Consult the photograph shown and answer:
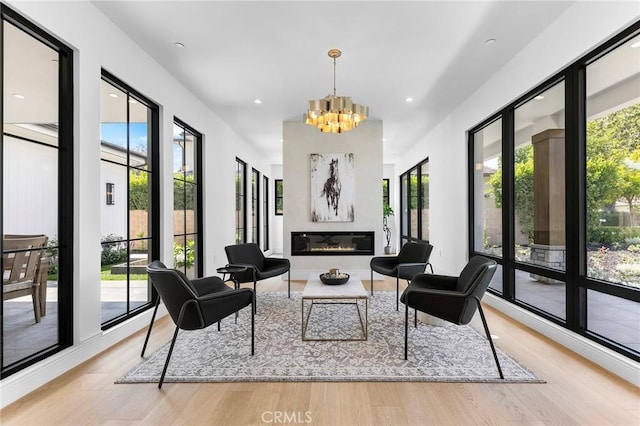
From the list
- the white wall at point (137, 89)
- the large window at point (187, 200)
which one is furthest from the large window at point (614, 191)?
the large window at point (187, 200)

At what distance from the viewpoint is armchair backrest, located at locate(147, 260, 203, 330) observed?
216 centimetres

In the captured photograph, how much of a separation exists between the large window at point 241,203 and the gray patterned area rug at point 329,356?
11.8ft

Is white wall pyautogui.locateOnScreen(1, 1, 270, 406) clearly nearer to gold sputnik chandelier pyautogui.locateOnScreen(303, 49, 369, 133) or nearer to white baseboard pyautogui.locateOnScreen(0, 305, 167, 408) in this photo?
white baseboard pyautogui.locateOnScreen(0, 305, 167, 408)

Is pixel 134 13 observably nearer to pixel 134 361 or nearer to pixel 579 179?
pixel 134 361

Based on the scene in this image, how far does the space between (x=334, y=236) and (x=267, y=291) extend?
1.63 m

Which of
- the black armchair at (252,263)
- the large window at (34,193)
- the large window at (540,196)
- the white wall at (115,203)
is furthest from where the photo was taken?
the black armchair at (252,263)

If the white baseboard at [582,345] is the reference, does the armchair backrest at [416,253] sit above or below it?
above

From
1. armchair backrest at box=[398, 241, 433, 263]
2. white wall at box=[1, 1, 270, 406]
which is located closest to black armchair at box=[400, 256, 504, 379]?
armchair backrest at box=[398, 241, 433, 263]

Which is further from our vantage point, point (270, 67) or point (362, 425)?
point (270, 67)

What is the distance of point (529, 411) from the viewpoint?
1827 mm

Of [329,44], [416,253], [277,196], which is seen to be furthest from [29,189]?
[277,196]

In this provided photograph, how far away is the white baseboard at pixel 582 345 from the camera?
7.04ft

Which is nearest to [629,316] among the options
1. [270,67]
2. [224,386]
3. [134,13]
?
[224,386]

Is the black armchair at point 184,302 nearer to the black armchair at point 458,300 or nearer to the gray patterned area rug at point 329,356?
the gray patterned area rug at point 329,356
